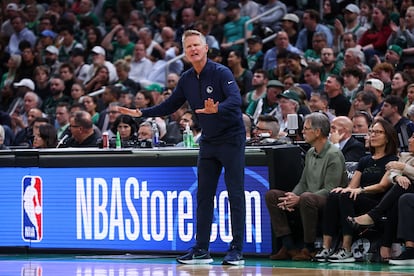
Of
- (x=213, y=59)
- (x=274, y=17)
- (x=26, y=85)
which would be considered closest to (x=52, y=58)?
(x=26, y=85)

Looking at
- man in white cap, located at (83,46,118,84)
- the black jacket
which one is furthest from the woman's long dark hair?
man in white cap, located at (83,46,118,84)

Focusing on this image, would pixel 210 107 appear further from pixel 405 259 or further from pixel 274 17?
pixel 274 17

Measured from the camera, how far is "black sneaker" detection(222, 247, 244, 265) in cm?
1082

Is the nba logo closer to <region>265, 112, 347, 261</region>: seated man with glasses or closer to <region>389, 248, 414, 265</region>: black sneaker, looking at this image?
<region>265, 112, 347, 261</region>: seated man with glasses

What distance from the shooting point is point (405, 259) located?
10820mm

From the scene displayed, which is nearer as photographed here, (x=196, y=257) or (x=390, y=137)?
(x=196, y=257)

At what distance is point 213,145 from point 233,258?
112cm

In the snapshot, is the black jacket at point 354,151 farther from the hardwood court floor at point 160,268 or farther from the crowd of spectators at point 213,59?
the hardwood court floor at point 160,268

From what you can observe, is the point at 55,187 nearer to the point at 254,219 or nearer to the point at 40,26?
the point at 254,219

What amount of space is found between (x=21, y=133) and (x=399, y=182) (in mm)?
8286

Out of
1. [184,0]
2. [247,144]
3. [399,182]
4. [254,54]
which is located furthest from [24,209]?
[184,0]

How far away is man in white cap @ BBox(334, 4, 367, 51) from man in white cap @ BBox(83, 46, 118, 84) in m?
4.20

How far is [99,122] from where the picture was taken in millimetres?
17781

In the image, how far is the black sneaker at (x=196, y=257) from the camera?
11.0m
